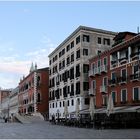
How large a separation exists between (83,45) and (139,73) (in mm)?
20752

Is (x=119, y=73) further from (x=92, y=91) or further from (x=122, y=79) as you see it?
(x=92, y=91)

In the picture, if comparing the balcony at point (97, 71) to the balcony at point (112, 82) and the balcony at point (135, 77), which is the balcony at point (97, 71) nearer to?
the balcony at point (112, 82)

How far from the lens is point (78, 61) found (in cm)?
6438

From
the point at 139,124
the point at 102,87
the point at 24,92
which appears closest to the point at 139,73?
the point at 139,124

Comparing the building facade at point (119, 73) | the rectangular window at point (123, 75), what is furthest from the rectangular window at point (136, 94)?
the rectangular window at point (123, 75)

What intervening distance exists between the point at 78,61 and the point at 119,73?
1582cm

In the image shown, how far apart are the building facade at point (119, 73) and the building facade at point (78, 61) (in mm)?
4118

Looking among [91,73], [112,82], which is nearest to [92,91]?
[91,73]

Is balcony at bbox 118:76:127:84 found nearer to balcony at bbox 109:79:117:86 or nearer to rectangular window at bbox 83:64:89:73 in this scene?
balcony at bbox 109:79:117:86

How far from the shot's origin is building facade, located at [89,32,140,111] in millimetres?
45625

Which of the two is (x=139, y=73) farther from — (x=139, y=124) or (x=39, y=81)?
(x=39, y=81)

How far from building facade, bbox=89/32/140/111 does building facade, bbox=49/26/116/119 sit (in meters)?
4.12

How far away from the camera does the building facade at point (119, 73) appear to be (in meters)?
45.6

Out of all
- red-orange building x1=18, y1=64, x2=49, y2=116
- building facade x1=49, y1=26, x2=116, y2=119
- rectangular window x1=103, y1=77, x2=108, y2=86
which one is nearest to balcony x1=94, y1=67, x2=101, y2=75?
rectangular window x1=103, y1=77, x2=108, y2=86
